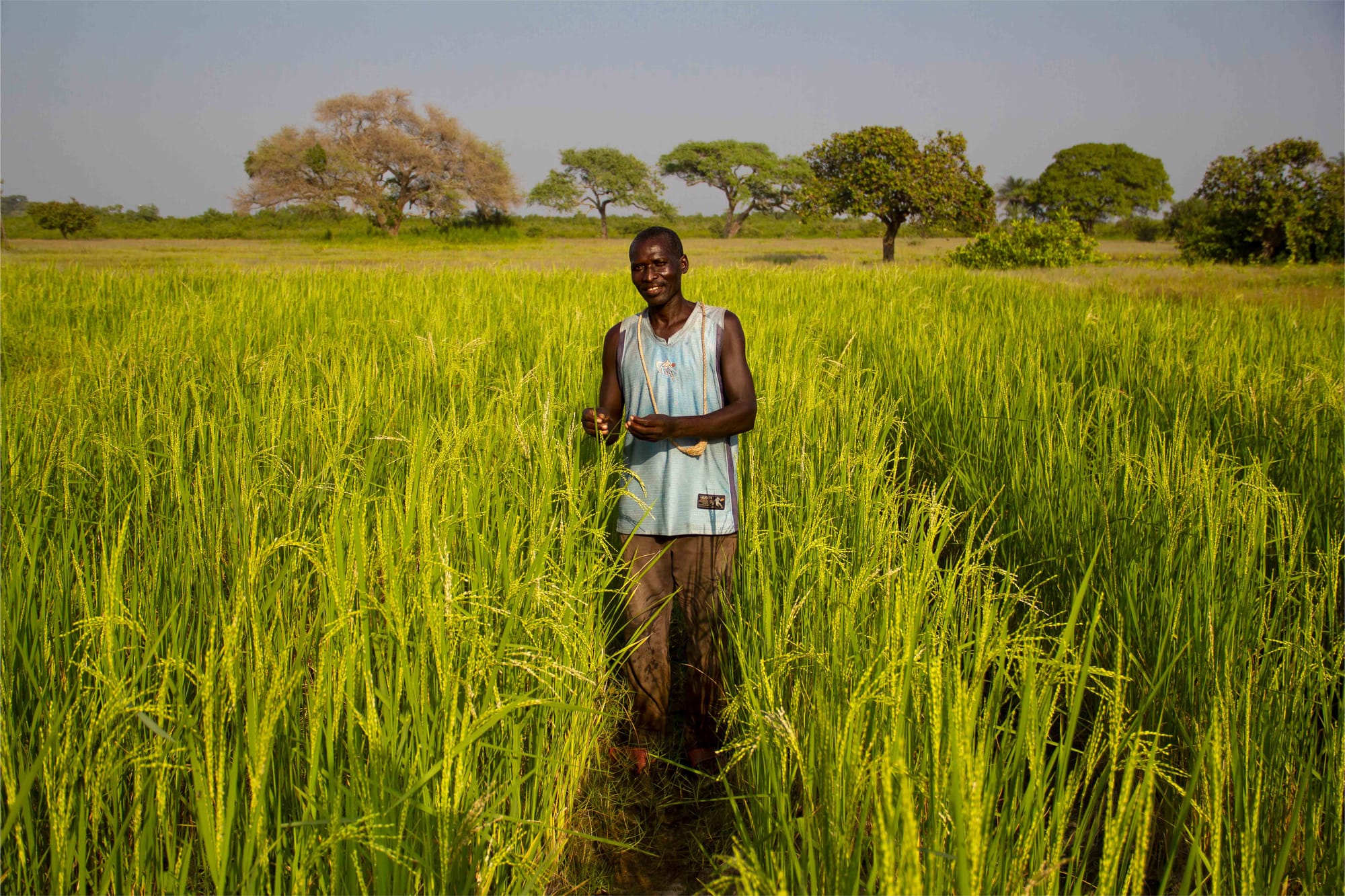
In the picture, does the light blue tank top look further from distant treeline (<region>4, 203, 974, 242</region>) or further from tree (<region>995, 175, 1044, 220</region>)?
tree (<region>995, 175, 1044, 220</region>)

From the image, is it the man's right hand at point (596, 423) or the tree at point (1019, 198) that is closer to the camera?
the man's right hand at point (596, 423)

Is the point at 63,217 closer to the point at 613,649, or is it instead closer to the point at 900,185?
the point at 900,185

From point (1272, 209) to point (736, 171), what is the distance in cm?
3214

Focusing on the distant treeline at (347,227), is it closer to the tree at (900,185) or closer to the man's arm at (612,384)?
the tree at (900,185)

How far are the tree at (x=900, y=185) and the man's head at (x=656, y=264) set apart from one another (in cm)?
2213

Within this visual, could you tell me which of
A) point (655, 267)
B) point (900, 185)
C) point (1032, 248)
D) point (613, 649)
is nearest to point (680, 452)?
point (655, 267)

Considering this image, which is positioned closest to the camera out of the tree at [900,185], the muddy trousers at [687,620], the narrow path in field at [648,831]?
the narrow path in field at [648,831]

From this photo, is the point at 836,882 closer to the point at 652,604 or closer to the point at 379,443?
the point at 652,604

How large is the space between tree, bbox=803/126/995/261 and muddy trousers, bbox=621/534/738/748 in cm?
2221

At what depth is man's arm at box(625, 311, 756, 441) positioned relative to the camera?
1.94m

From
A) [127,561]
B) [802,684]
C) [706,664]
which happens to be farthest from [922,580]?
[127,561]

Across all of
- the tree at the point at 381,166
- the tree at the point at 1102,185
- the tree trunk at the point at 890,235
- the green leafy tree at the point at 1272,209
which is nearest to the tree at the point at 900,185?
the tree trunk at the point at 890,235

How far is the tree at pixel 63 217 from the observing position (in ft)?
117

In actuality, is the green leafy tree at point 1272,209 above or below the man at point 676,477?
above
